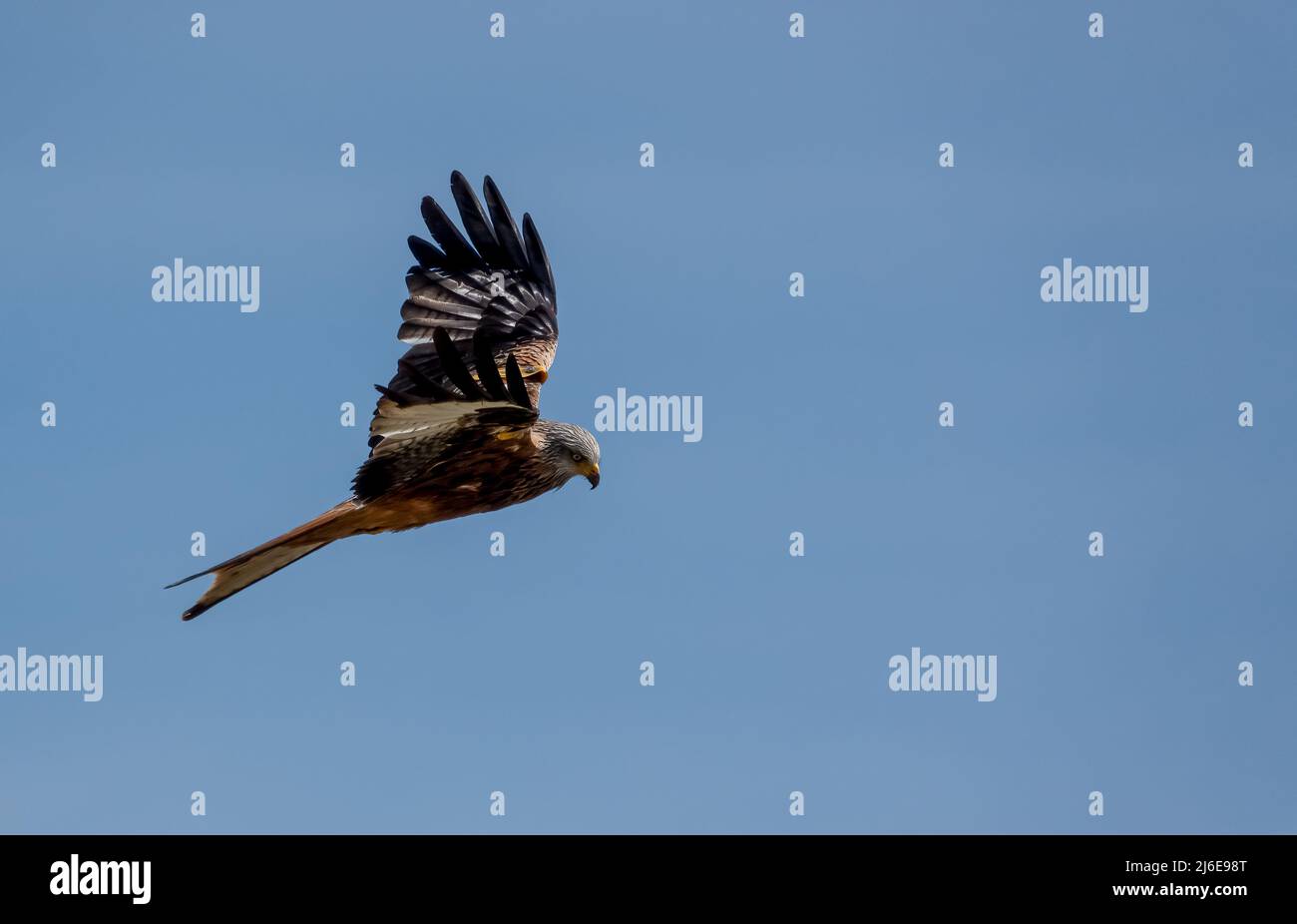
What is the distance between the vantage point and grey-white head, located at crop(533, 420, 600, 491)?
32.8 feet

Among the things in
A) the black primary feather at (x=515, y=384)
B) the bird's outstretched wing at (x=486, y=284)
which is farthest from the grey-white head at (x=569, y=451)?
the bird's outstretched wing at (x=486, y=284)

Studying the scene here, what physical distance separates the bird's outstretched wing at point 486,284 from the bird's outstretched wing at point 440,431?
61.3 inches

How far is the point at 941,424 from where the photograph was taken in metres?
17.4

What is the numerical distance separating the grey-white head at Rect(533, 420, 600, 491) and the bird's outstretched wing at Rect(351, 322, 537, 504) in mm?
187

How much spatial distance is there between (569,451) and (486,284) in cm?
204

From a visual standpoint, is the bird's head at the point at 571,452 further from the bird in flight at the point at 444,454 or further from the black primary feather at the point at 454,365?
the black primary feather at the point at 454,365

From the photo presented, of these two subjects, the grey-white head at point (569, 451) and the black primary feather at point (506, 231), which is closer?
the grey-white head at point (569, 451)

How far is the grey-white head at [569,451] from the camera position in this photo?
10008mm

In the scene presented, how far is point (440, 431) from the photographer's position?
31.5 ft

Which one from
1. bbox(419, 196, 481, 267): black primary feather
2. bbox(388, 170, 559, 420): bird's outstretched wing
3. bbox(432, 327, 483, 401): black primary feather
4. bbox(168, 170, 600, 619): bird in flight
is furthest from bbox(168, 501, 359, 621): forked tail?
bbox(419, 196, 481, 267): black primary feather

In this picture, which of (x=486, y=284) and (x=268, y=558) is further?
(x=486, y=284)

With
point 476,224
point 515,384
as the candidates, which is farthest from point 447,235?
point 515,384

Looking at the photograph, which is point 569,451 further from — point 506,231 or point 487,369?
point 506,231
